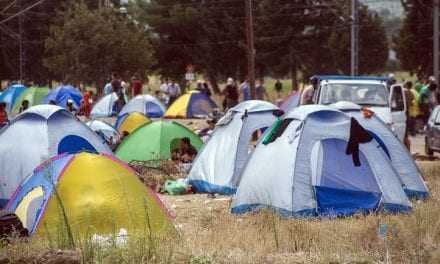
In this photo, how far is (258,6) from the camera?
59812 mm

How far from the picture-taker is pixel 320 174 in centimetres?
1402

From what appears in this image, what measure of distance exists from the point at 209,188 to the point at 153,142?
3676 millimetres

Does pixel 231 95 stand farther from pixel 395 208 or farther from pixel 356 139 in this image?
pixel 395 208

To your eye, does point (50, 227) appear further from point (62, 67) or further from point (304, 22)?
point (304, 22)

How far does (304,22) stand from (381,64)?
1394 centimetres

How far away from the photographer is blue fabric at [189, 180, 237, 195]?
16.6m

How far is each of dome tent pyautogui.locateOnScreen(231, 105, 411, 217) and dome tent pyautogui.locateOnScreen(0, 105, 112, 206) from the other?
11.8 feet

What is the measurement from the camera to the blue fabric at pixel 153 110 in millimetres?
36344

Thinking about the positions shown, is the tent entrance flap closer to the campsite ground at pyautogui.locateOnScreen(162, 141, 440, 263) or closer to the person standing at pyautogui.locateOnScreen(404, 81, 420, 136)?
the campsite ground at pyautogui.locateOnScreen(162, 141, 440, 263)

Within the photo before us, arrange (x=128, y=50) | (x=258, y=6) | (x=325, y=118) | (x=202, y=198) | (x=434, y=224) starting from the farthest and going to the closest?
(x=258, y=6) < (x=128, y=50) < (x=202, y=198) < (x=325, y=118) < (x=434, y=224)

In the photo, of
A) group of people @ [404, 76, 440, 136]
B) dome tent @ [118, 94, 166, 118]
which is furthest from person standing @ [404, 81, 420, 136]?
dome tent @ [118, 94, 166, 118]

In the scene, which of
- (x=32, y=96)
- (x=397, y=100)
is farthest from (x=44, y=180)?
(x=32, y=96)

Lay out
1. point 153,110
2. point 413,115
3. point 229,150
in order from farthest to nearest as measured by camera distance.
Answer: point 153,110
point 413,115
point 229,150

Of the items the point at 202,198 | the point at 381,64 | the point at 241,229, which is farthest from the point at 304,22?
the point at 241,229
